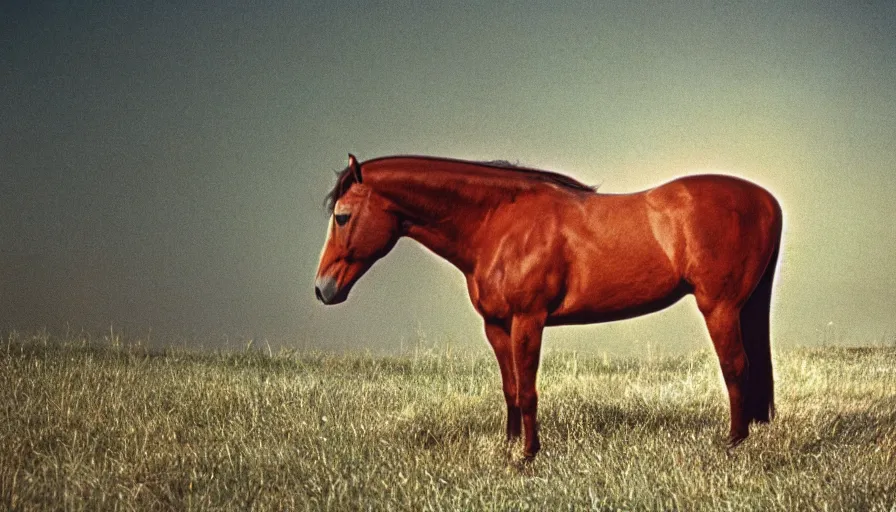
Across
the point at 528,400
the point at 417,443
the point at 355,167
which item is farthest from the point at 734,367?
the point at 355,167

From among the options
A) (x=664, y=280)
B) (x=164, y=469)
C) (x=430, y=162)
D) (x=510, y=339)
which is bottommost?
(x=164, y=469)

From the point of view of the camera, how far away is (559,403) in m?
8.12

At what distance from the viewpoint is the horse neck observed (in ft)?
20.0

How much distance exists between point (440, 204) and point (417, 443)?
181 cm

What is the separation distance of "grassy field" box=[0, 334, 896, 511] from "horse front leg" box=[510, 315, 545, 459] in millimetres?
299

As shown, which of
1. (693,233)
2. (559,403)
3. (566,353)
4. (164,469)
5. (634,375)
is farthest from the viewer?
(566,353)

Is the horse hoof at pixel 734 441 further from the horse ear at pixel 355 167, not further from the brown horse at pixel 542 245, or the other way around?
the horse ear at pixel 355 167

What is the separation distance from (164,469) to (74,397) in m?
2.81

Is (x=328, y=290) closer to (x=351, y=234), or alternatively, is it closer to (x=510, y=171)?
(x=351, y=234)

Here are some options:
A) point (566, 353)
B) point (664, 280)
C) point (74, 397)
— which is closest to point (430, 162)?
point (664, 280)

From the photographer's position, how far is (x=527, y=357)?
5.92 m

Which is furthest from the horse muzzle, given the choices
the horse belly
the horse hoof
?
the horse hoof

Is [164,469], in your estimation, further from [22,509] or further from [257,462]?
[22,509]

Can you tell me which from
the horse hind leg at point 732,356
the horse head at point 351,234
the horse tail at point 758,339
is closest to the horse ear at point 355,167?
the horse head at point 351,234
